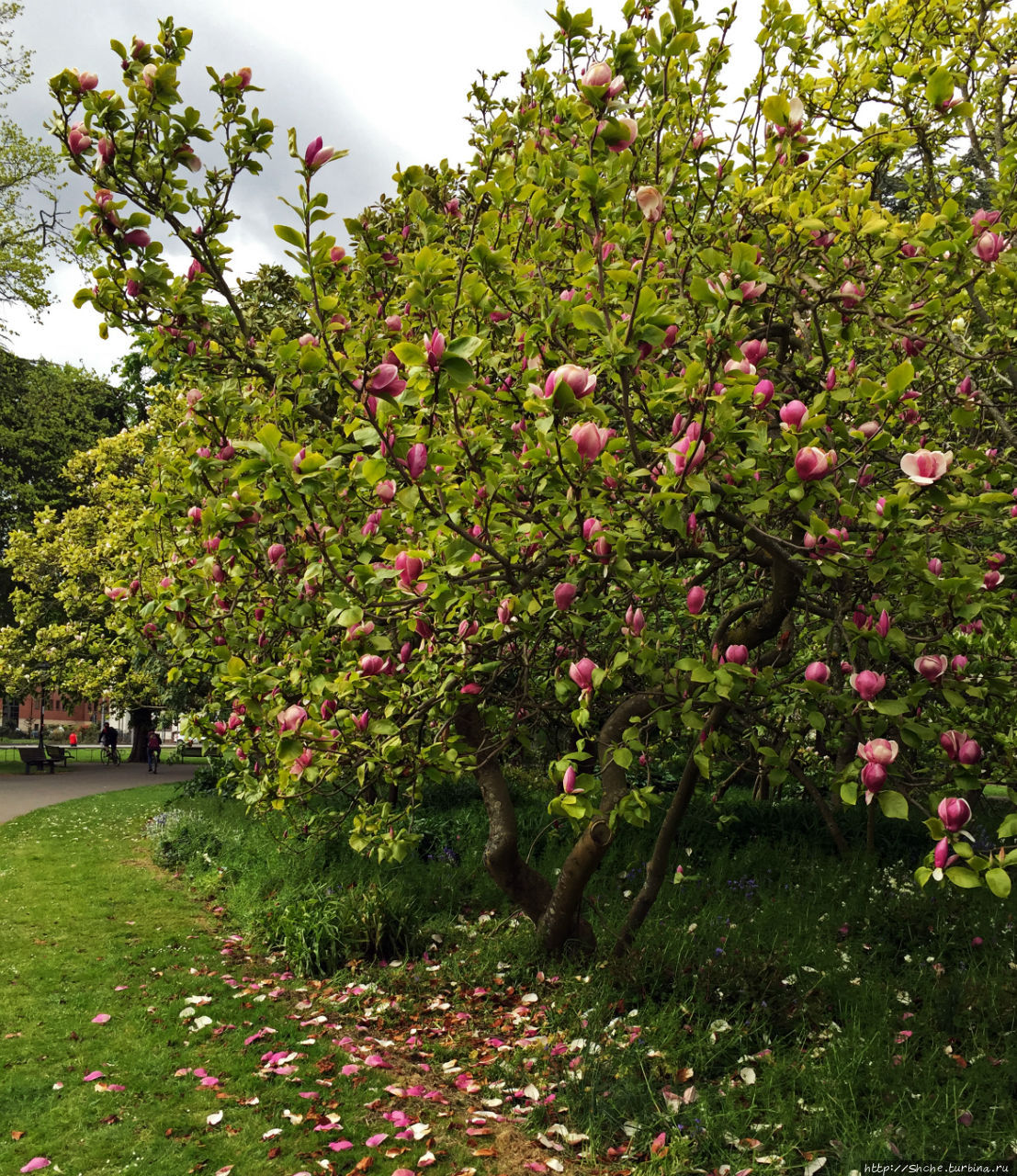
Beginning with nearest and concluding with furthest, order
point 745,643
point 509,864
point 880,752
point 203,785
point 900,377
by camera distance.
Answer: point 900,377, point 880,752, point 745,643, point 509,864, point 203,785

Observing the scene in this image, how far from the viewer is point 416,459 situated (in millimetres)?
2420

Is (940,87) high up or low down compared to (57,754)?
up

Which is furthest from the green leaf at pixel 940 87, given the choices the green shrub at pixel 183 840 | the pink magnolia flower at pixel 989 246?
the green shrub at pixel 183 840

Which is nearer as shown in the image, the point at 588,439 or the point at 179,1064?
the point at 588,439

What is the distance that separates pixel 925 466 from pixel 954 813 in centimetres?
103

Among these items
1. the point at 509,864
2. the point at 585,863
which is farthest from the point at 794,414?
the point at 509,864

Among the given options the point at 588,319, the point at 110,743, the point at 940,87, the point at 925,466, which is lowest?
the point at 110,743

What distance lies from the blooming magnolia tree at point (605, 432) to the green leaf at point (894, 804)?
11cm

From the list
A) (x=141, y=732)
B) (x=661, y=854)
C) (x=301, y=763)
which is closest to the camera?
(x=301, y=763)

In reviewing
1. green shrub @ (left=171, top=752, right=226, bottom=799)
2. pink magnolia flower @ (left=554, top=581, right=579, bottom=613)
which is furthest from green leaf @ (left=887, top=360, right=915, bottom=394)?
Answer: green shrub @ (left=171, top=752, right=226, bottom=799)

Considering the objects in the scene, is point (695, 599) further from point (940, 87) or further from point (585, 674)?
point (940, 87)

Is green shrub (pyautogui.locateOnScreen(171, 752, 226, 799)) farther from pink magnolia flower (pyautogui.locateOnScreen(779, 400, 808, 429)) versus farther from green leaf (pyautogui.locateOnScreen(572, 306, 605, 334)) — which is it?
pink magnolia flower (pyautogui.locateOnScreen(779, 400, 808, 429))

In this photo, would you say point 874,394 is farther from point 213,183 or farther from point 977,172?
point 977,172

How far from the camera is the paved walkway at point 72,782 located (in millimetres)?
16312
